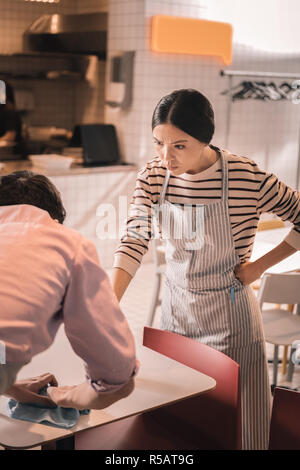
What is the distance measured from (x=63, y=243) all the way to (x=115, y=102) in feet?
14.9

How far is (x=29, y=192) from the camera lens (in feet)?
3.76

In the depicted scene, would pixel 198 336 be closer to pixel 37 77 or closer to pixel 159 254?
pixel 159 254

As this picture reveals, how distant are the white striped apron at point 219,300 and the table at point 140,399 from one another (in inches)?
8.5

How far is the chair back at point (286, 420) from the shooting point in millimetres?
1557

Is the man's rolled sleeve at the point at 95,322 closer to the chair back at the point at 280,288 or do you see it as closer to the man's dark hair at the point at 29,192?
the man's dark hair at the point at 29,192

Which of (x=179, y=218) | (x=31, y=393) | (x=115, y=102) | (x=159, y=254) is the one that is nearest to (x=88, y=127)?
(x=115, y=102)

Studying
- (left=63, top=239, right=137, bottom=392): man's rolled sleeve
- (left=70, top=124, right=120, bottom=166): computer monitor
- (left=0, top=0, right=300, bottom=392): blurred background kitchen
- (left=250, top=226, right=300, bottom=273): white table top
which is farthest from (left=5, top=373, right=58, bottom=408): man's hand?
(left=70, top=124, right=120, bottom=166): computer monitor

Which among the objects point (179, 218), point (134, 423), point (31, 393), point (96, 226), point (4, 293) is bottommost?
point (96, 226)

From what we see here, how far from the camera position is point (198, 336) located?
1.92 m

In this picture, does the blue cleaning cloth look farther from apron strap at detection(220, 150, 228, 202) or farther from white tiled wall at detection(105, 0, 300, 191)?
white tiled wall at detection(105, 0, 300, 191)

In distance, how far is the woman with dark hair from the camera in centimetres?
182

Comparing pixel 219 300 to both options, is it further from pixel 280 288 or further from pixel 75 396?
pixel 280 288

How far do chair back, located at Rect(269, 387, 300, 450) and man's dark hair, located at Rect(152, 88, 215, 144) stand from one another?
2.36ft

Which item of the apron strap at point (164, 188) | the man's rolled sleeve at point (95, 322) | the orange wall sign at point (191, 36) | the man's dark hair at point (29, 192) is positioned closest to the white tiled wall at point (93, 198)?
the orange wall sign at point (191, 36)
